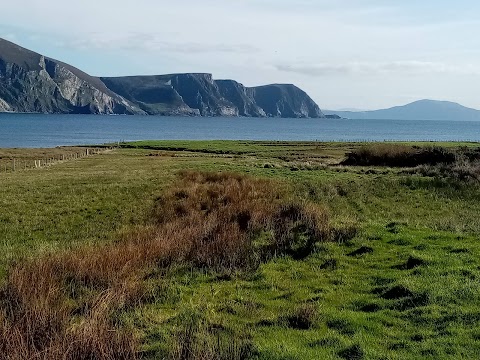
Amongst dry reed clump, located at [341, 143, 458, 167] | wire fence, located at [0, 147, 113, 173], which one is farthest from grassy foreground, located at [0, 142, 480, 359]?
wire fence, located at [0, 147, 113, 173]

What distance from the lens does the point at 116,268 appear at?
16.8 meters

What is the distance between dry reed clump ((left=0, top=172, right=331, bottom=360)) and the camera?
10789 millimetres

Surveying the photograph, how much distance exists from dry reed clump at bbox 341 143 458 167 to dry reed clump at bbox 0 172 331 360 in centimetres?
3007

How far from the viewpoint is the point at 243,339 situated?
11.4m

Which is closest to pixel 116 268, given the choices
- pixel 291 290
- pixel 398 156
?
pixel 291 290

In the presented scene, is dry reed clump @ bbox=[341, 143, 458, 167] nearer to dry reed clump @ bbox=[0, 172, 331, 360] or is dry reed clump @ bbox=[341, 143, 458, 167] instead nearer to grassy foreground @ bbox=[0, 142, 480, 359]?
grassy foreground @ bbox=[0, 142, 480, 359]

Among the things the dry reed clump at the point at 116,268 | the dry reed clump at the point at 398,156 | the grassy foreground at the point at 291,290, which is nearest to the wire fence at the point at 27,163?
the grassy foreground at the point at 291,290

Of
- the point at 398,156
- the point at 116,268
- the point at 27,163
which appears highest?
the point at 398,156

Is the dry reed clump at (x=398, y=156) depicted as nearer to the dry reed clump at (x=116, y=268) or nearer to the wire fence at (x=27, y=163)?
the dry reed clump at (x=116, y=268)

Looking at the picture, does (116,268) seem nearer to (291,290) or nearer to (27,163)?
(291,290)

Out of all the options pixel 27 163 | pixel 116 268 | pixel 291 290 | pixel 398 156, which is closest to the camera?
pixel 291 290

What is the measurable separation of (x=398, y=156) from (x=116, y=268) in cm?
4785

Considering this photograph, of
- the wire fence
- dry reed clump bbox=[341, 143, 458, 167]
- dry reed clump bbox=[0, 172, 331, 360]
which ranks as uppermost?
dry reed clump bbox=[341, 143, 458, 167]

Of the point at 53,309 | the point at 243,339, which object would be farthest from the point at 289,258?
the point at 53,309
